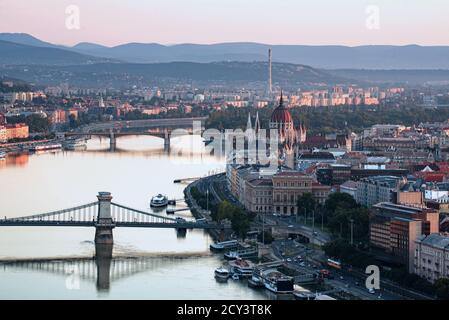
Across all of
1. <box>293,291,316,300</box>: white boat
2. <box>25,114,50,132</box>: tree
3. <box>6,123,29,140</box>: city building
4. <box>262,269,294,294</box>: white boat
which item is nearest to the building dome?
<box>6,123,29,140</box>: city building

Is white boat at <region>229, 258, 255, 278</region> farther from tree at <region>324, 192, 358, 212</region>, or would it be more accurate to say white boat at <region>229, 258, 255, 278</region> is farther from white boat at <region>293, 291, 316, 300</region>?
tree at <region>324, 192, 358, 212</region>

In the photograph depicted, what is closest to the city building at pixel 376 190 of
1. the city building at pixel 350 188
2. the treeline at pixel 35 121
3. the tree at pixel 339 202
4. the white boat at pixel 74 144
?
the city building at pixel 350 188

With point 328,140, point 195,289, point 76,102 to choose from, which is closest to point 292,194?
point 195,289

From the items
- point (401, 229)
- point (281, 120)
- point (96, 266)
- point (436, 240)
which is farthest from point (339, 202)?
point (281, 120)

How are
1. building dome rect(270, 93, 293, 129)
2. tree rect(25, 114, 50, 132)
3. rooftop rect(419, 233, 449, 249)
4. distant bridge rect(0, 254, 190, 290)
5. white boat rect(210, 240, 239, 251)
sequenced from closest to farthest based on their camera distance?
1. rooftop rect(419, 233, 449, 249)
2. distant bridge rect(0, 254, 190, 290)
3. white boat rect(210, 240, 239, 251)
4. building dome rect(270, 93, 293, 129)
5. tree rect(25, 114, 50, 132)

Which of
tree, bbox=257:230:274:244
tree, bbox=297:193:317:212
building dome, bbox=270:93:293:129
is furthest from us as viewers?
building dome, bbox=270:93:293:129

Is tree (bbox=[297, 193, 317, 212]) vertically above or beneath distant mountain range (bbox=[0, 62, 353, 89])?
beneath

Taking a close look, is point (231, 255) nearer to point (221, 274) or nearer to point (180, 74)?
point (221, 274)
